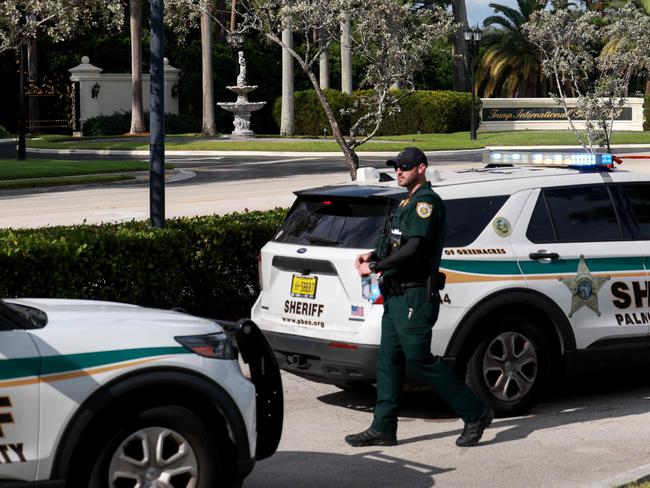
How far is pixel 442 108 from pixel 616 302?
4982 cm

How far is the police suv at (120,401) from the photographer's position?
5.24 m

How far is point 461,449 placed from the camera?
7.57 metres

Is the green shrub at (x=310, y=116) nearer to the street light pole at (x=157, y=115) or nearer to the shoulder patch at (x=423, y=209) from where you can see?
the street light pole at (x=157, y=115)

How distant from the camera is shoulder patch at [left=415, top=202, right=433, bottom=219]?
7.28 metres

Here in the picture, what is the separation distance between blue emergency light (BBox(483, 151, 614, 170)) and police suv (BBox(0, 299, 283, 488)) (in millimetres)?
3986

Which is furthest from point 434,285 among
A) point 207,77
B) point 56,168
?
point 207,77

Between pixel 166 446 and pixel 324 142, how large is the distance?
43857 mm

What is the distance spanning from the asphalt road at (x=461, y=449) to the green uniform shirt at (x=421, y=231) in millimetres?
1126

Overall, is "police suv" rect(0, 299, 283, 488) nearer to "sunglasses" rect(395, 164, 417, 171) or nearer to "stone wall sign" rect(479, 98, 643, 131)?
"sunglasses" rect(395, 164, 417, 171)

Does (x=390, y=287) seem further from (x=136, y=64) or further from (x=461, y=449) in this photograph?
(x=136, y=64)

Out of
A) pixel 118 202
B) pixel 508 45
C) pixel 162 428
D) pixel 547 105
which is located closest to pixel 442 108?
pixel 547 105

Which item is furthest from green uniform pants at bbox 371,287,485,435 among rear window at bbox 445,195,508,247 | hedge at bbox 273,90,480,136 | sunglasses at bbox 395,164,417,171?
hedge at bbox 273,90,480,136

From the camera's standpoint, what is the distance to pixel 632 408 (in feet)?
28.4

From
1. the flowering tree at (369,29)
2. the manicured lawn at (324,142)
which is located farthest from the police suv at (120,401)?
the manicured lawn at (324,142)
